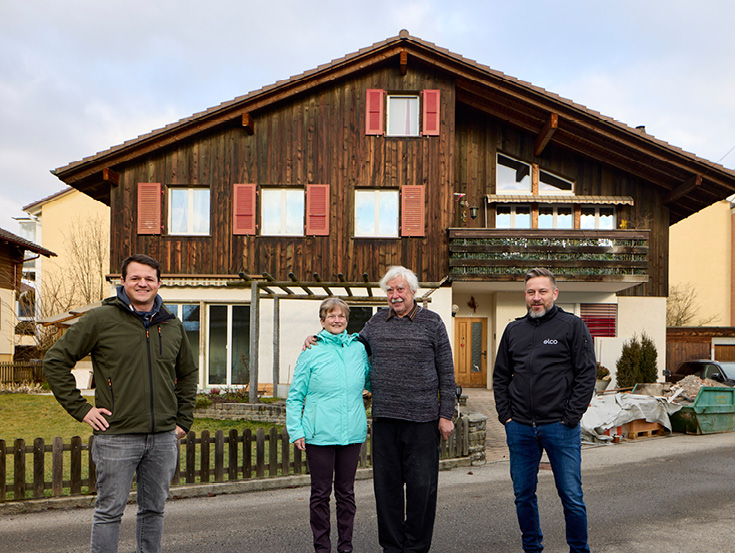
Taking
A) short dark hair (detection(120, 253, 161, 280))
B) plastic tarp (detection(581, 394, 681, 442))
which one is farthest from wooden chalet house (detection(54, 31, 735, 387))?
short dark hair (detection(120, 253, 161, 280))

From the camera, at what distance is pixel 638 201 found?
63.3 ft

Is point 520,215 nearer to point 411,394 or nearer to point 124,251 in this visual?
point 124,251

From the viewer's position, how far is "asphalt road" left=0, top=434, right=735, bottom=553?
5.32m

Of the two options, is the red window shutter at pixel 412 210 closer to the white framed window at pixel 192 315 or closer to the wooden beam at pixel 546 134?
the wooden beam at pixel 546 134

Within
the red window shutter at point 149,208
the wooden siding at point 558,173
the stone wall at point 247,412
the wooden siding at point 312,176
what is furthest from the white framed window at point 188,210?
the wooden siding at point 558,173

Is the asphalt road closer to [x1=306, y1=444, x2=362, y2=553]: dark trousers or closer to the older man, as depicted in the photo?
[x1=306, y1=444, x2=362, y2=553]: dark trousers

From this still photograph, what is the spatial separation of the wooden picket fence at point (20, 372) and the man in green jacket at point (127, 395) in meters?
18.5

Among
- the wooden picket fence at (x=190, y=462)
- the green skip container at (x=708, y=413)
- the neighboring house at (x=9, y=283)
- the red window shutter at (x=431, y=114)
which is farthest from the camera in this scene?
the neighboring house at (x=9, y=283)

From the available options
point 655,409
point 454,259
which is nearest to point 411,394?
point 655,409

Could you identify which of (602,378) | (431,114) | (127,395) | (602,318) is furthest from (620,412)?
(127,395)

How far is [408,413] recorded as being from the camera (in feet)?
15.0

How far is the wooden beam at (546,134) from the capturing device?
57.8 feet

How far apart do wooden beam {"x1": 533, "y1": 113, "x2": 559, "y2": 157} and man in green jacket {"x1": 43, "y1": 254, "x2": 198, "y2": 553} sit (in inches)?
608

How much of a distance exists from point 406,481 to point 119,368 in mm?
2100
